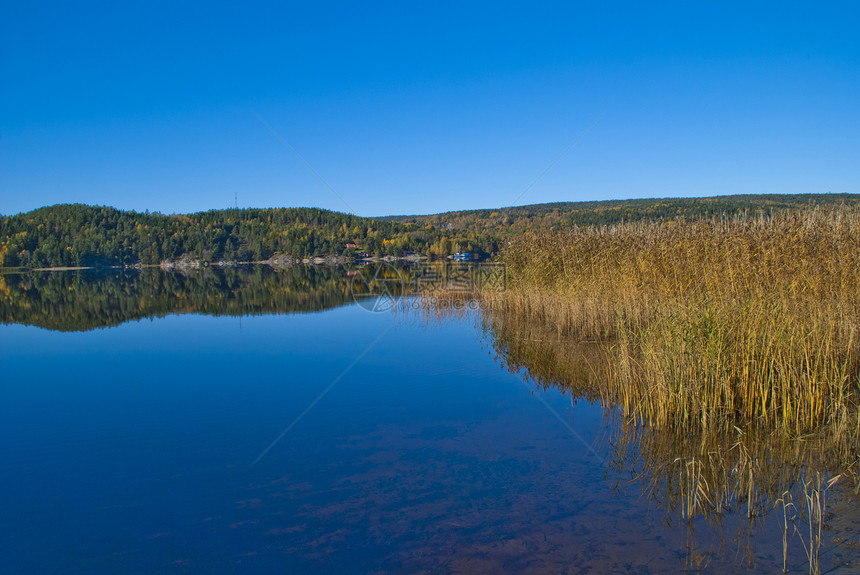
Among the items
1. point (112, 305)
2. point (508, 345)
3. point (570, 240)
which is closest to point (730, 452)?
point (508, 345)

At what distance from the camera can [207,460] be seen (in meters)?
5.95

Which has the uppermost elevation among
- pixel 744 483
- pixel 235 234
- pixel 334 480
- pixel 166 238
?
pixel 235 234

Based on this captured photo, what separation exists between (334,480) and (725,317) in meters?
4.81

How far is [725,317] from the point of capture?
6203 millimetres

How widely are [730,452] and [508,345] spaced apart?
659 centimetres

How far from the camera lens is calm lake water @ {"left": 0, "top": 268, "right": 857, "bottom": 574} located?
13.2 ft

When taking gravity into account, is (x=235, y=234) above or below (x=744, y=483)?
above

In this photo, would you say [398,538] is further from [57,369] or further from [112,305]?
[112,305]

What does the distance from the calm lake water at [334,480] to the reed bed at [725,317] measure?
1096 mm

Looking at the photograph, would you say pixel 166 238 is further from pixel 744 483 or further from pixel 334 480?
pixel 744 483

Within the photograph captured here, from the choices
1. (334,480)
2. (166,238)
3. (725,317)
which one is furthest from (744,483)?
(166,238)

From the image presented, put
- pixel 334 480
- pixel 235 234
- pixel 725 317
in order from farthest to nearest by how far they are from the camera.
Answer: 1. pixel 235 234
2. pixel 725 317
3. pixel 334 480

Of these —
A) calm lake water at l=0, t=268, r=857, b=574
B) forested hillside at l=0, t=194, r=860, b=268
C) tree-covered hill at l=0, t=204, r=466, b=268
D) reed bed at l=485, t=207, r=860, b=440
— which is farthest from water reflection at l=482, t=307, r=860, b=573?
tree-covered hill at l=0, t=204, r=466, b=268

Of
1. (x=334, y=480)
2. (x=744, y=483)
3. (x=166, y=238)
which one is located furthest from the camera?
(x=166, y=238)
